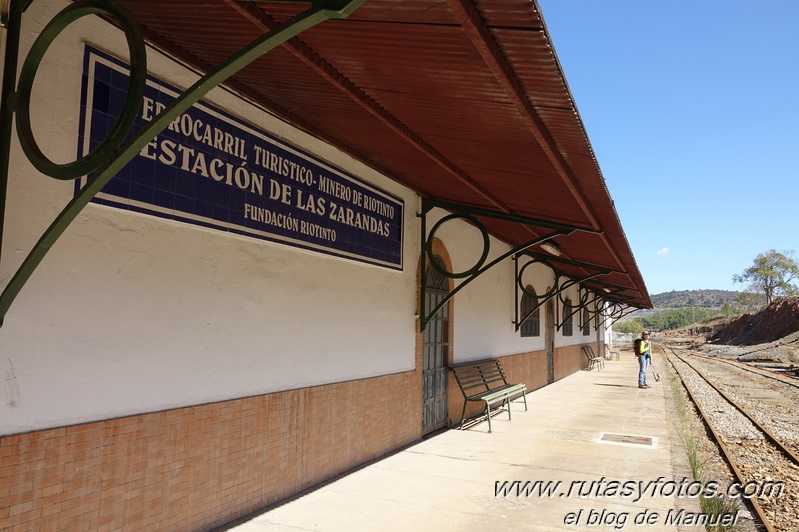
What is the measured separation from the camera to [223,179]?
14.1 feet

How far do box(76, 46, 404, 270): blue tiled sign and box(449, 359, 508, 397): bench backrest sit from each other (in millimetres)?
3628

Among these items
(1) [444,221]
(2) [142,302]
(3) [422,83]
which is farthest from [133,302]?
(1) [444,221]

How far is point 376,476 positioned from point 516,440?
110 inches

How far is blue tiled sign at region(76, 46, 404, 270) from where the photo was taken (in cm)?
344

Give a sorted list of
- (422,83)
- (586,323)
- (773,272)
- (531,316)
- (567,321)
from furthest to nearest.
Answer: (773,272) → (586,323) → (567,321) → (531,316) → (422,83)

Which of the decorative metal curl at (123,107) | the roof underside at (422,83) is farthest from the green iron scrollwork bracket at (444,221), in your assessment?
the decorative metal curl at (123,107)

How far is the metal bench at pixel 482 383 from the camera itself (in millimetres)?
8758

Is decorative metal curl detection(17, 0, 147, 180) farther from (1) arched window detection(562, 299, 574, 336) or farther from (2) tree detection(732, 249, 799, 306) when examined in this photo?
(2) tree detection(732, 249, 799, 306)

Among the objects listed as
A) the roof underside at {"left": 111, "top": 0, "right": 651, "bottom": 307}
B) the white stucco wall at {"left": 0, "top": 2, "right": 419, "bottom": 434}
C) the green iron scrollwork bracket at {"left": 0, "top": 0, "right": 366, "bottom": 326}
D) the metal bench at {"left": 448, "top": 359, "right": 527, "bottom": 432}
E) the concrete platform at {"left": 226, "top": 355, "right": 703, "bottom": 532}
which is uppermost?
the roof underside at {"left": 111, "top": 0, "right": 651, "bottom": 307}

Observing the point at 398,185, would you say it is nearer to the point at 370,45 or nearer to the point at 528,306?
the point at 370,45

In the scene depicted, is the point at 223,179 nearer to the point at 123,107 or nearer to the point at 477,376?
the point at 123,107

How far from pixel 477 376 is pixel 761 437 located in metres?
5.27

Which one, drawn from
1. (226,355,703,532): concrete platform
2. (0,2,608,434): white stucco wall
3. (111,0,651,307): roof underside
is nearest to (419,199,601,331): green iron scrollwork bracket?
(111,0,651,307): roof underside

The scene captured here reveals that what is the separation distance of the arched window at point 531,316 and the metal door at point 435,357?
5.44 meters
